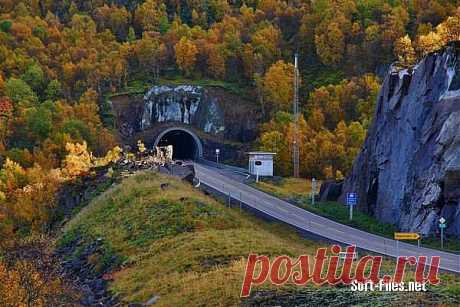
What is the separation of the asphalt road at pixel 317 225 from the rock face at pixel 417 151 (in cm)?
226

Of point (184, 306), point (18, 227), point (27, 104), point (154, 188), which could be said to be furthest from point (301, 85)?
point (184, 306)

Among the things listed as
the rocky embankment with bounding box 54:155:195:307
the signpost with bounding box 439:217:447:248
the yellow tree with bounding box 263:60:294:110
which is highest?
the yellow tree with bounding box 263:60:294:110

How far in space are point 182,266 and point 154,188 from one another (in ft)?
56.3

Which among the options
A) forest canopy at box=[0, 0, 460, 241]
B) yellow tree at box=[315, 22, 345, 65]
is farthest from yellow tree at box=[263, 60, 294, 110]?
yellow tree at box=[315, 22, 345, 65]

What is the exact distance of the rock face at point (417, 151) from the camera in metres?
32.6

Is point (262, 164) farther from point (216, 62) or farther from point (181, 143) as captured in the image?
point (216, 62)

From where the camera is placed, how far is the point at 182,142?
315ft

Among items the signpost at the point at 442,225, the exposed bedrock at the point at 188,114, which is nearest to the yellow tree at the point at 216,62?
the exposed bedrock at the point at 188,114

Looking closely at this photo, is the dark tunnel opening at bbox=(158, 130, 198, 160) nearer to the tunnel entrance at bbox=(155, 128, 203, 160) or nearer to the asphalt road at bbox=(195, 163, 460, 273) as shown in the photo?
the tunnel entrance at bbox=(155, 128, 203, 160)

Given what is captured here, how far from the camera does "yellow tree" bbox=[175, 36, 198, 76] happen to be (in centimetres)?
10025

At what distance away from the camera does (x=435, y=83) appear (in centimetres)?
3628

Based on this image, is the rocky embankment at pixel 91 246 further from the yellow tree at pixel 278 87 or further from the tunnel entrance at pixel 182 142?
the yellow tree at pixel 278 87

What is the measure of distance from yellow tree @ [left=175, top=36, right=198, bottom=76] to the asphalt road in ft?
146

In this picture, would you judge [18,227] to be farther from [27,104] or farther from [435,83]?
[435,83]
